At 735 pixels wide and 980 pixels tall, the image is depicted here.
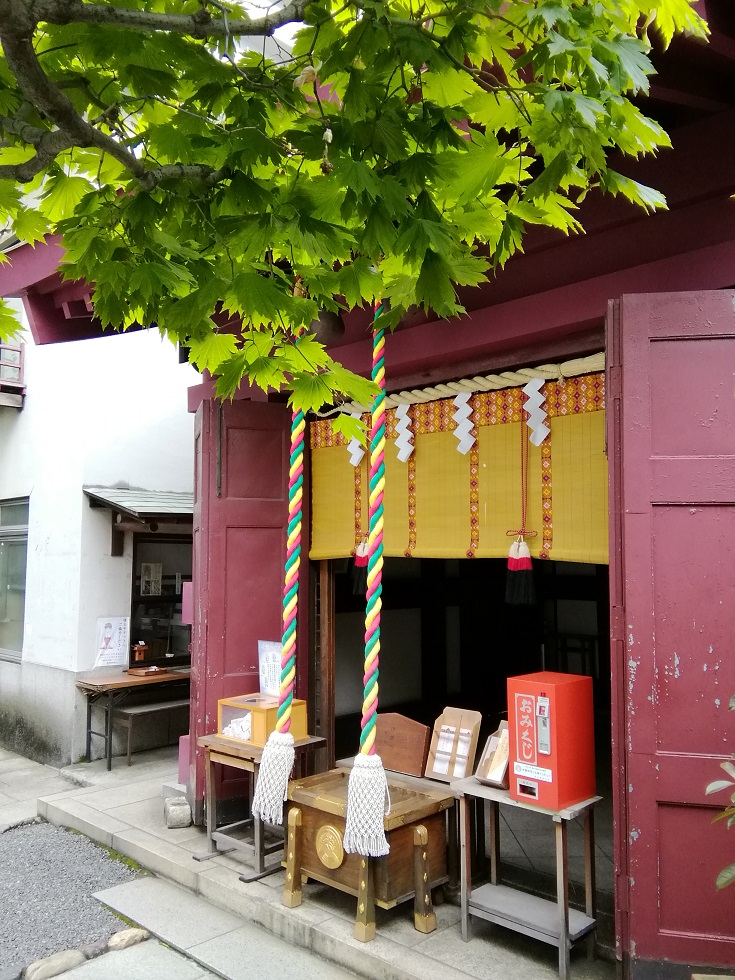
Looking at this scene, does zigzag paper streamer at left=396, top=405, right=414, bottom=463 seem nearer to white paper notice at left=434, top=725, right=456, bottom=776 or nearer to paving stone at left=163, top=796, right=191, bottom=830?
white paper notice at left=434, top=725, right=456, bottom=776

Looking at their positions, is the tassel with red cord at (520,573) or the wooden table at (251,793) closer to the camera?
the tassel with red cord at (520,573)

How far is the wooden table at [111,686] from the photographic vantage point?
885cm

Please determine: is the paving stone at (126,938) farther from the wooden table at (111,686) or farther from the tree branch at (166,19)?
the tree branch at (166,19)

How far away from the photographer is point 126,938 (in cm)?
491

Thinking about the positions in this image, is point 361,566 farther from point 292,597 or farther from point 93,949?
point 93,949

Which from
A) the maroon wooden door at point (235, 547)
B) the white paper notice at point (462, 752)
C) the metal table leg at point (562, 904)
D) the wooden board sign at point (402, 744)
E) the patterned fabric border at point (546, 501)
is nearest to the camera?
the metal table leg at point (562, 904)

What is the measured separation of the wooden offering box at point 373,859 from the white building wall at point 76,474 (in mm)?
5358

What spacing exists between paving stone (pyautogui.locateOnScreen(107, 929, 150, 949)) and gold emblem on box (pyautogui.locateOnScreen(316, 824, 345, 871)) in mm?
1330

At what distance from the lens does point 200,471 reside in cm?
675

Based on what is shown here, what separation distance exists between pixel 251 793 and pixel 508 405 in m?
3.84

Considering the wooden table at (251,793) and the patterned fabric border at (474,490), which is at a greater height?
the patterned fabric border at (474,490)

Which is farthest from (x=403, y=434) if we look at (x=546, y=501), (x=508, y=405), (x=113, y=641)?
(x=113, y=641)

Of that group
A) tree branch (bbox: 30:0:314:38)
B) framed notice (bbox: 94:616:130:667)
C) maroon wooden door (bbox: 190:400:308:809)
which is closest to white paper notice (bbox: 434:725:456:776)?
maroon wooden door (bbox: 190:400:308:809)

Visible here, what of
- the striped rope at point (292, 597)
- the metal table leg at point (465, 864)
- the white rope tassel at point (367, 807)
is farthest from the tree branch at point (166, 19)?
the metal table leg at point (465, 864)
